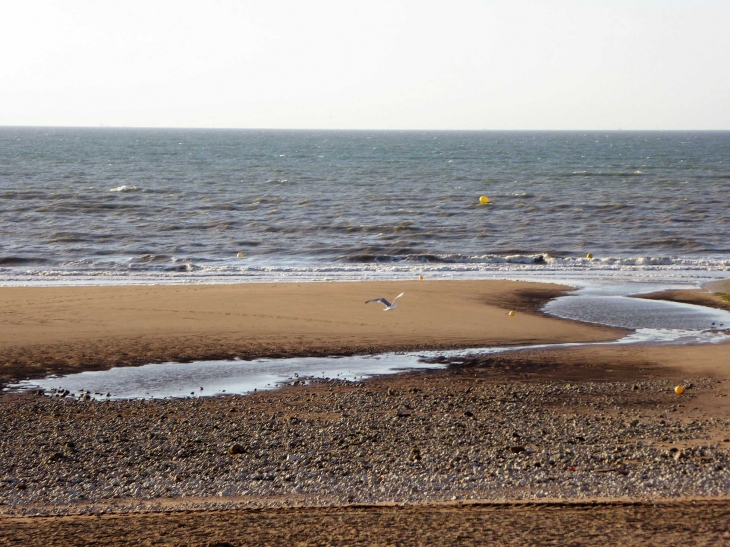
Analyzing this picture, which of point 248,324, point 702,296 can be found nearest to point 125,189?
point 248,324

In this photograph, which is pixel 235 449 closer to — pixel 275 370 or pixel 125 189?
pixel 275 370

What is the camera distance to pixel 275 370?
1329 centimetres

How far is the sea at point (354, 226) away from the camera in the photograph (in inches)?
1080

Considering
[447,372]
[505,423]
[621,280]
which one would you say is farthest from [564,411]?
[621,280]

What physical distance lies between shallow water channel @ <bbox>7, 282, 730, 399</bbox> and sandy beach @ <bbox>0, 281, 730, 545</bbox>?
0.51m

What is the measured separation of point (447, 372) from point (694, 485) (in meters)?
5.53

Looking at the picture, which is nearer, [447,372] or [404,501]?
[404,501]

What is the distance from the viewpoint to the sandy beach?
22.3 ft

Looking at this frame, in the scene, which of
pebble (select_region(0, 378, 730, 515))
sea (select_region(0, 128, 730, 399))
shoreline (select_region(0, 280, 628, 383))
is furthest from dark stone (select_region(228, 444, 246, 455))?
shoreline (select_region(0, 280, 628, 383))

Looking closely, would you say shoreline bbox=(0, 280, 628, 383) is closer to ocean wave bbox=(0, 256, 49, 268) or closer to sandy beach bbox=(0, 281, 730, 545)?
sandy beach bbox=(0, 281, 730, 545)

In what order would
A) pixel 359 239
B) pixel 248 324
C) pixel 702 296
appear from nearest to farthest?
1. pixel 248 324
2. pixel 702 296
3. pixel 359 239

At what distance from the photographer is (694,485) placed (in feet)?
25.7

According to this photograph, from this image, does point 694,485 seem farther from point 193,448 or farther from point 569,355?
point 569,355

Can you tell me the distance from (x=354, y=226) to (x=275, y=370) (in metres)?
24.8
